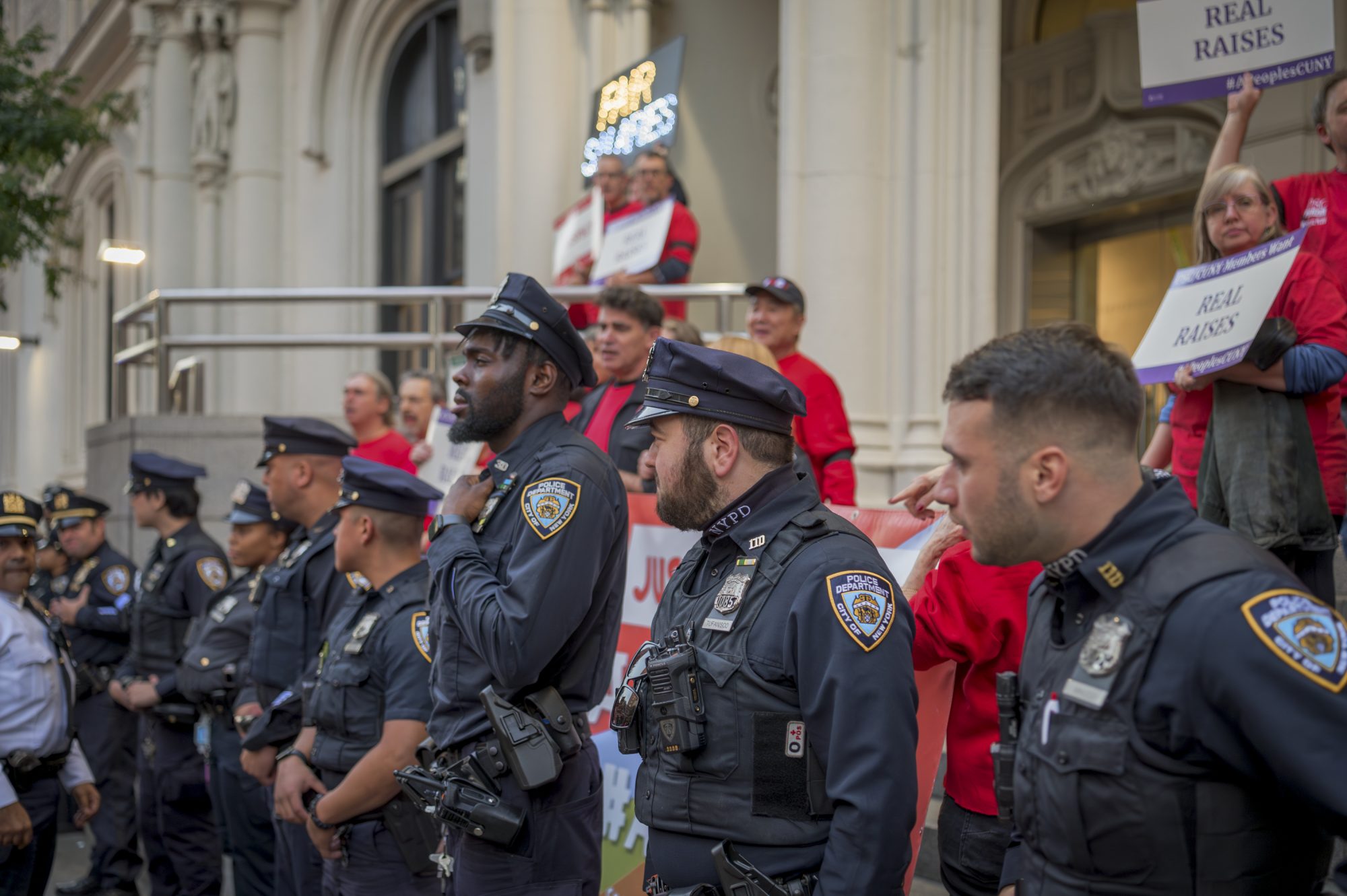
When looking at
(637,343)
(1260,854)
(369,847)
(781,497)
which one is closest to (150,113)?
(637,343)

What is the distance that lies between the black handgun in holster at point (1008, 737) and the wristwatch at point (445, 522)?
1792 millimetres

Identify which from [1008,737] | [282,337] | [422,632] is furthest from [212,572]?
[1008,737]

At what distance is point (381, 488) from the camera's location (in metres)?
4.92

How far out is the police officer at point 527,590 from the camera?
3.53 metres

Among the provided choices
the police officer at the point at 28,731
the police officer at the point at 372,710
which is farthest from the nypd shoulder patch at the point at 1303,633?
the police officer at the point at 28,731

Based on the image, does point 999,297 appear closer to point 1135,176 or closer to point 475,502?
point 1135,176

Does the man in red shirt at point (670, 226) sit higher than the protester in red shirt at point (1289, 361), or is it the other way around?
the man in red shirt at point (670, 226)

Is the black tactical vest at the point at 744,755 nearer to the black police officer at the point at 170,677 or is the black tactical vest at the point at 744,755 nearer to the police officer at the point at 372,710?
the police officer at the point at 372,710

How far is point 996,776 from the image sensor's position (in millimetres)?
2438

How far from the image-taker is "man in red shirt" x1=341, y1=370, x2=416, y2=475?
863cm

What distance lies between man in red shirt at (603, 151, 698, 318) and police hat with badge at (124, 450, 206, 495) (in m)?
3.00

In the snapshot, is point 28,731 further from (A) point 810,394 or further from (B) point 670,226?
(B) point 670,226

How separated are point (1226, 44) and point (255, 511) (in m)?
5.21

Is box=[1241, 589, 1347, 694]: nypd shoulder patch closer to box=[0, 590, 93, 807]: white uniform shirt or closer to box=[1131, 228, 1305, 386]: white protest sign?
box=[1131, 228, 1305, 386]: white protest sign
